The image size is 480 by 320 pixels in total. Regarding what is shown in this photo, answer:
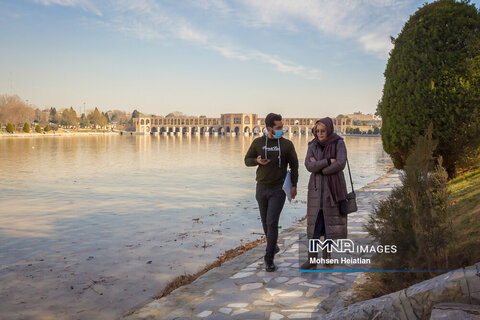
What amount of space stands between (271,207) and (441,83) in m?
4.13

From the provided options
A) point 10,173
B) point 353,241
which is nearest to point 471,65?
point 353,241

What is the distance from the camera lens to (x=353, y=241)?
5.16 m

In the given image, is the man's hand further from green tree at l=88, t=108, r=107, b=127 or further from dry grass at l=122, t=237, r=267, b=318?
green tree at l=88, t=108, r=107, b=127

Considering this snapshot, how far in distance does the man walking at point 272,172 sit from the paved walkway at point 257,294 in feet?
1.08

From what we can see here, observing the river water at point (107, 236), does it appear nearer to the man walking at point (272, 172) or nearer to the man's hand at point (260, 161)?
the man walking at point (272, 172)

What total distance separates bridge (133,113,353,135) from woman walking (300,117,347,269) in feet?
454

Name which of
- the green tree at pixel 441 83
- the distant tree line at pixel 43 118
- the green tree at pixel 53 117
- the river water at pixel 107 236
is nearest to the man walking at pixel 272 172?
the river water at pixel 107 236

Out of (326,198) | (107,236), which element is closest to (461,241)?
(326,198)

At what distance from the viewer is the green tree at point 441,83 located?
250 inches

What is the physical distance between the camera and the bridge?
481 feet

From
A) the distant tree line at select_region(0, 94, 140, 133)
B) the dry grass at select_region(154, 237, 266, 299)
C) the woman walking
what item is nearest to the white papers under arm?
the woman walking

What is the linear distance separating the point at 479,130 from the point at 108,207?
8.28 m

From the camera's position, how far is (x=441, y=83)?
640cm

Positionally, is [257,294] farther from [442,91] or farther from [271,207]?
[442,91]
